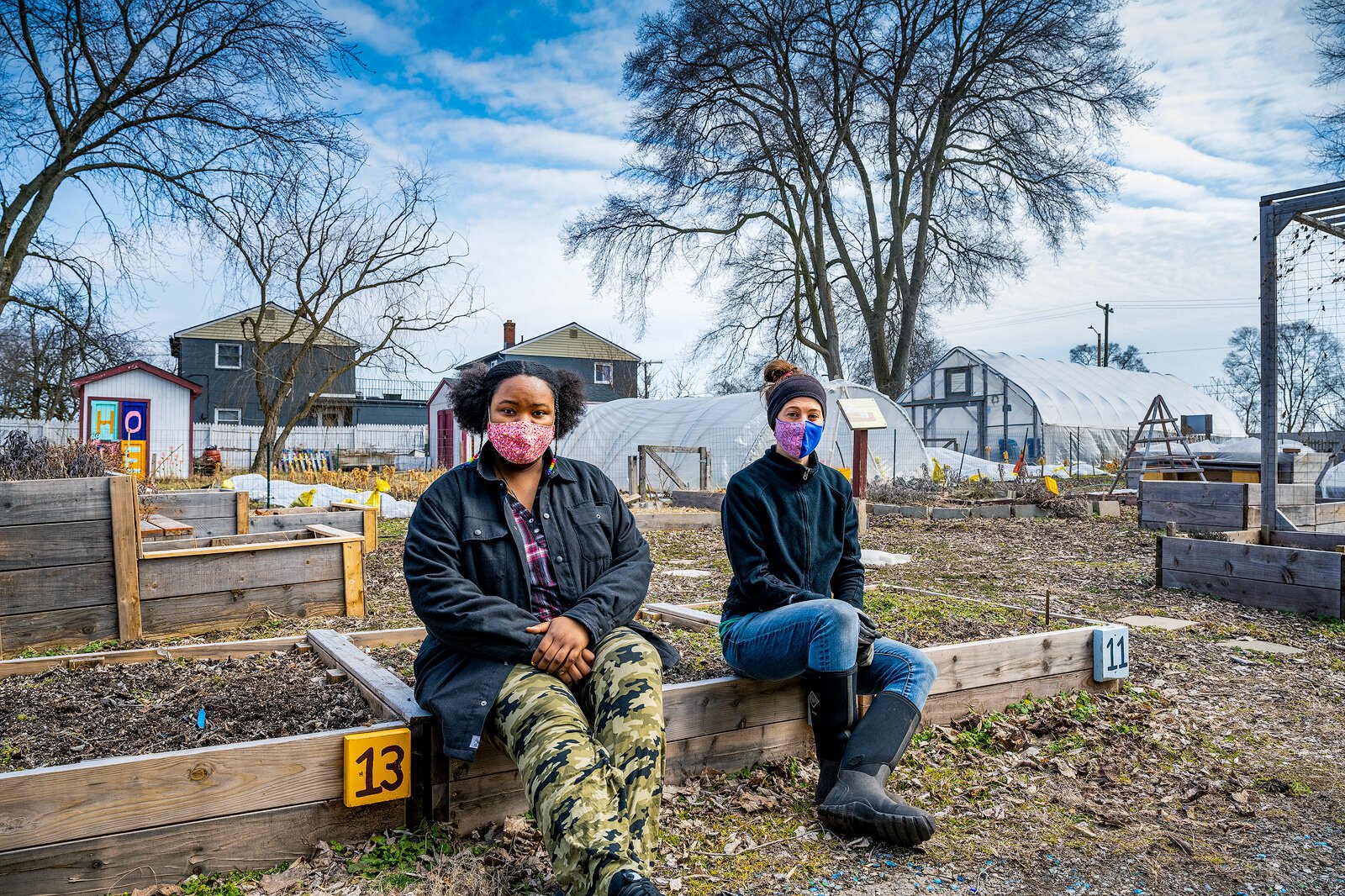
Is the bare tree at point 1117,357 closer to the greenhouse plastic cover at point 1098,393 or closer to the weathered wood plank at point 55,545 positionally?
the greenhouse plastic cover at point 1098,393

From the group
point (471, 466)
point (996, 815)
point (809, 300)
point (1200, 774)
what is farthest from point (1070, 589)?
point (809, 300)

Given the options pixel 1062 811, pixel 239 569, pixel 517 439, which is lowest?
pixel 1062 811

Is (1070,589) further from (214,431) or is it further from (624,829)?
(214,431)

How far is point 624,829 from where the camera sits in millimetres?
1944

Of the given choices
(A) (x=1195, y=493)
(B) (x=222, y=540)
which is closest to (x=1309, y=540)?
(A) (x=1195, y=493)

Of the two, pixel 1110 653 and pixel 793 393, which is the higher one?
pixel 793 393

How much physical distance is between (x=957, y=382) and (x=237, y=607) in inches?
1144

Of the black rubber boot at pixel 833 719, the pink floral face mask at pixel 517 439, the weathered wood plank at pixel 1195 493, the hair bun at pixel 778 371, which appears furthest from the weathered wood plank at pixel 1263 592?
the pink floral face mask at pixel 517 439

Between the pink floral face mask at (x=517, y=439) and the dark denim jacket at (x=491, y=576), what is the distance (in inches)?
2.5

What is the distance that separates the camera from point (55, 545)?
13.7 ft

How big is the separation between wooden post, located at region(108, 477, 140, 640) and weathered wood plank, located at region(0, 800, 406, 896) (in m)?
2.84

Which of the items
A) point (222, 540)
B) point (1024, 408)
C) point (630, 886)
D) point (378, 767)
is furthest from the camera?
point (1024, 408)

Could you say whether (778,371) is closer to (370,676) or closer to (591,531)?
(591,531)

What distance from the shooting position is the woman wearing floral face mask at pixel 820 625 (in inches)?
101
